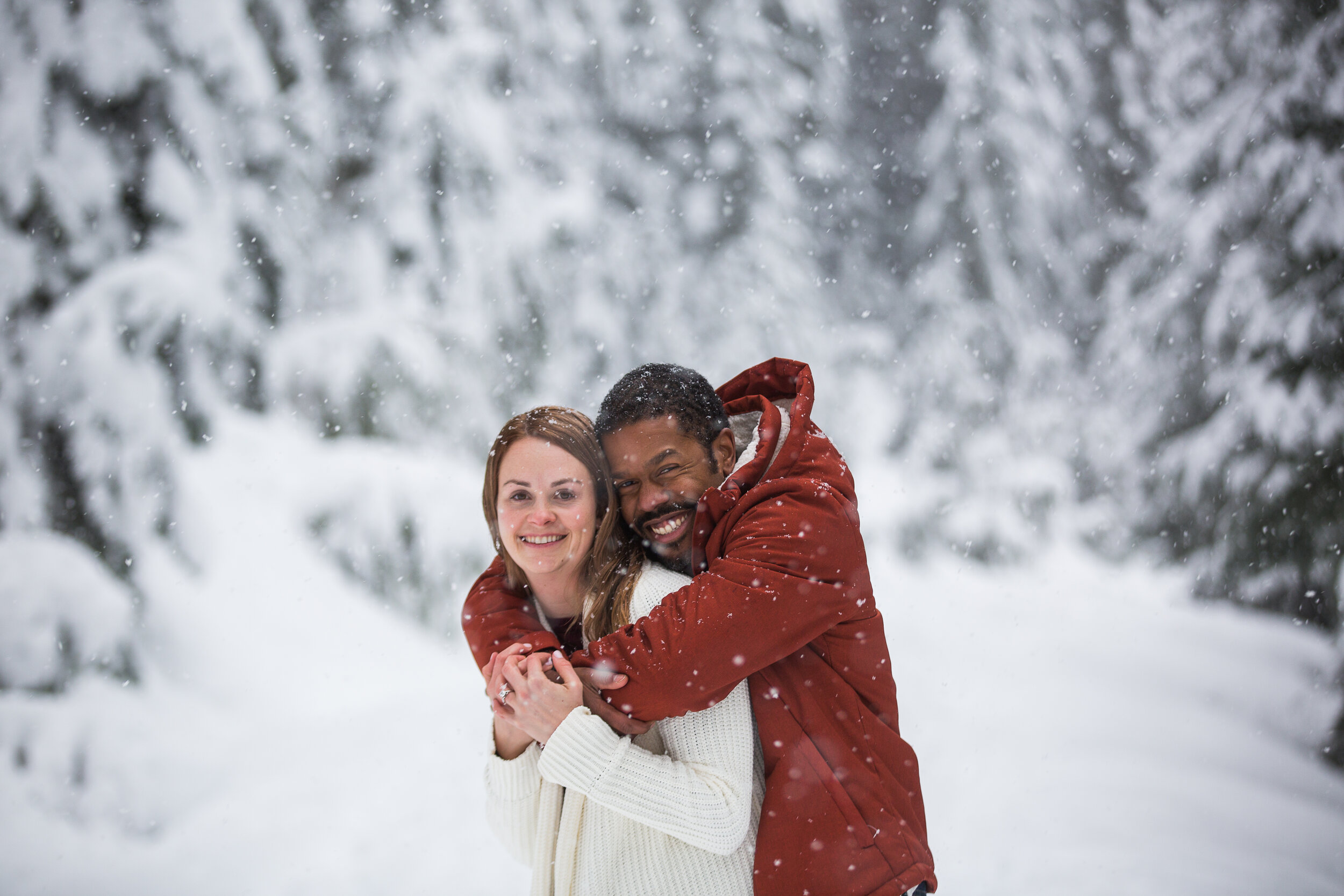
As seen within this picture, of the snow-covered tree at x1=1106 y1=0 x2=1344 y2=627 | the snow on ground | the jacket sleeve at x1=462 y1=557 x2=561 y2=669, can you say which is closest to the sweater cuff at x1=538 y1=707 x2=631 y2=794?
the jacket sleeve at x1=462 y1=557 x2=561 y2=669

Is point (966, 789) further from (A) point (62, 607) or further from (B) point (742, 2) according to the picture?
(B) point (742, 2)

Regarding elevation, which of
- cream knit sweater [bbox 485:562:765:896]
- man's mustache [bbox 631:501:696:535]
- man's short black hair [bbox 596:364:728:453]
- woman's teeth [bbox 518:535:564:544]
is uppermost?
man's short black hair [bbox 596:364:728:453]

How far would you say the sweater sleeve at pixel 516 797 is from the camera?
1768 mm

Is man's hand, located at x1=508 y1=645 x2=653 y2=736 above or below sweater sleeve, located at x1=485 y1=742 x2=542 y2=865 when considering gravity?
above

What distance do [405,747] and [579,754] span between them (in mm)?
3360

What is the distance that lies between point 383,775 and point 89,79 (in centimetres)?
375

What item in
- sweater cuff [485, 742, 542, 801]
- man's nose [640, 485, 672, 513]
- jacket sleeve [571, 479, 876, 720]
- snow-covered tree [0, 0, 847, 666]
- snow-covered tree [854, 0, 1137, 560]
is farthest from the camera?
snow-covered tree [854, 0, 1137, 560]

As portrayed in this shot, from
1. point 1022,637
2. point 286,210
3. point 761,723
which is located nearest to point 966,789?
A: point 1022,637

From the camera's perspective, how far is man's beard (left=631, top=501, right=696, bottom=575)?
1.92m

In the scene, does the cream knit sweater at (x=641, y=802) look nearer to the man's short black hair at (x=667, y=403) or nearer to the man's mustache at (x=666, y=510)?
the man's mustache at (x=666, y=510)

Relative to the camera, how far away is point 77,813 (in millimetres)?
3729

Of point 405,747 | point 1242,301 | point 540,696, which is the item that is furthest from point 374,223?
point 1242,301

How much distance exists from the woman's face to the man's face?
0.33 ft

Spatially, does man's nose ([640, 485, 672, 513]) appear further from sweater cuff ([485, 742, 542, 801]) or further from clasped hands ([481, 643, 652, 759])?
sweater cuff ([485, 742, 542, 801])
